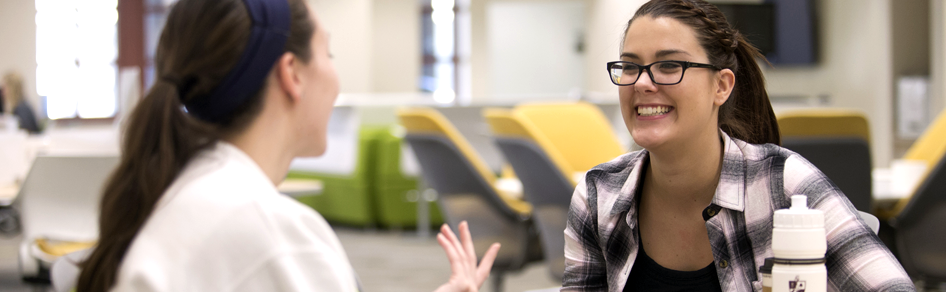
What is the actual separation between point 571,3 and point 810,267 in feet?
33.7

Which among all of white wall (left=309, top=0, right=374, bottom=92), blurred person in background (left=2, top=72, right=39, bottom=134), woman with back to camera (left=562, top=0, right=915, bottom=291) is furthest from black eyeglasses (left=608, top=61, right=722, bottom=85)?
blurred person in background (left=2, top=72, right=39, bottom=134)

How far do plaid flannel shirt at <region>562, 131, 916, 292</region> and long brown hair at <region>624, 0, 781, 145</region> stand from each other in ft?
0.16

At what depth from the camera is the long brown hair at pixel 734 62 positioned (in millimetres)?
1091

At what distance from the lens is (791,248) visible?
69 cm

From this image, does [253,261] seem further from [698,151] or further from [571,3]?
[571,3]

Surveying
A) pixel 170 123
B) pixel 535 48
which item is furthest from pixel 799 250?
pixel 535 48

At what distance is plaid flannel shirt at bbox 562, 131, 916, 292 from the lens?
94cm

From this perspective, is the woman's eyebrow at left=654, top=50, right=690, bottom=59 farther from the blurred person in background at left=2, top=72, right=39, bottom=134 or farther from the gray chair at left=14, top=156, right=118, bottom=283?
the blurred person in background at left=2, top=72, right=39, bottom=134

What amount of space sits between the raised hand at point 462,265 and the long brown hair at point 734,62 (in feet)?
1.46

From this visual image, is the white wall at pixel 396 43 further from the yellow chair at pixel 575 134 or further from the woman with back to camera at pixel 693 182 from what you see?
the woman with back to camera at pixel 693 182

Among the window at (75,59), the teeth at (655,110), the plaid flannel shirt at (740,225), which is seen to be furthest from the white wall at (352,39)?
the teeth at (655,110)

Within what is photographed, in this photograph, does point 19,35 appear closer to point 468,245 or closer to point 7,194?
point 7,194

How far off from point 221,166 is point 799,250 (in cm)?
53

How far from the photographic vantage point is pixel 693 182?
1.13m
